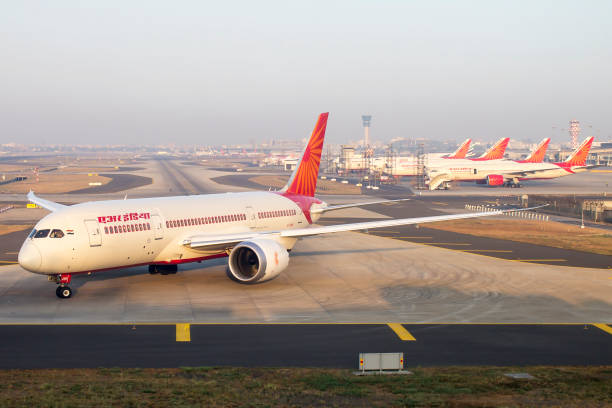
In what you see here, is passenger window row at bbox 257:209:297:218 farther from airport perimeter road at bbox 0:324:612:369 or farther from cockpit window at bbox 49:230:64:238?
airport perimeter road at bbox 0:324:612:369

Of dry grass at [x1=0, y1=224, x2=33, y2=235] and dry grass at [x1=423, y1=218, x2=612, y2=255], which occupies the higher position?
dry grass at [x1=0, y1=224, x2=33, y2=235]

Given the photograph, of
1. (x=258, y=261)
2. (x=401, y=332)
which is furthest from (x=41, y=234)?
(x=401, y=332)

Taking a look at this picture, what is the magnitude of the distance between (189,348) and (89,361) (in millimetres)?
3618

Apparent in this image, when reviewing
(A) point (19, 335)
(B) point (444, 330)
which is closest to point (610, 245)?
(B) point (444, 330)

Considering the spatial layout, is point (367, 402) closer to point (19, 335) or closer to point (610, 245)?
point (19, 335)

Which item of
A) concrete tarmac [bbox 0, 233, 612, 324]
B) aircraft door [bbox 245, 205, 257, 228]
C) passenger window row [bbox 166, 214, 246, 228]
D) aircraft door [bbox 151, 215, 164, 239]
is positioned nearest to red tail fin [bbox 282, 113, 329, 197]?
concrete tarmac [bbox 0, 233, 612, 324]

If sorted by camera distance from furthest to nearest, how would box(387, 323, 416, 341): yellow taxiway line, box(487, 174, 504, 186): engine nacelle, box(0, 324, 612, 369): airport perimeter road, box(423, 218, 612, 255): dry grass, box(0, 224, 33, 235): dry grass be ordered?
box(487, 174, 504, 186): engine nacelle → box(0, 224, 33, 235): dry grass → box(423, 218, 612, 255): dry grass → box(387, 323, 416, 341): yellow taxiway line → box(0, 324, 612, 369): airport perimeter road

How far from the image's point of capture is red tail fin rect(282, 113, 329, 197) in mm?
46906

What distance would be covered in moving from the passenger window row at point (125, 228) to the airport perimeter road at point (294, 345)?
22.5ft

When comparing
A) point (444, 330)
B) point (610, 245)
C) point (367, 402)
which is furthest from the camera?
point (610, 245)

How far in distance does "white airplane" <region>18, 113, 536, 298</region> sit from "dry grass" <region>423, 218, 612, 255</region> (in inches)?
714

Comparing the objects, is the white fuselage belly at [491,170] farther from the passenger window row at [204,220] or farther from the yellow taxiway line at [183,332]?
the yellow taxiway line at [183,332]

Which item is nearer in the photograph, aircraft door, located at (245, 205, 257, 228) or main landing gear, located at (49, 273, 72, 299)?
main landing gear, located at (49, 273, 72, 299)

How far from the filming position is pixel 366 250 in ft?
164
